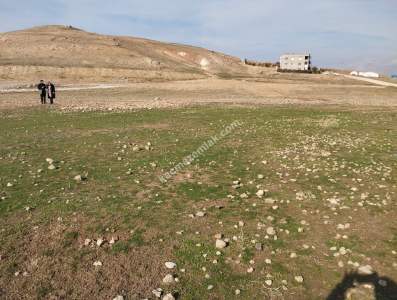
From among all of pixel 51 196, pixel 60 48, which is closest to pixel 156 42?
pixel 60 48

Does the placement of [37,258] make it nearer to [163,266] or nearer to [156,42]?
[163,266]

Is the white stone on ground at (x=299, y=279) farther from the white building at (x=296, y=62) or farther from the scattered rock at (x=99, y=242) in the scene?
the white building at (x=296, y=62)

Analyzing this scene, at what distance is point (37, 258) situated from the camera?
8.44 meters

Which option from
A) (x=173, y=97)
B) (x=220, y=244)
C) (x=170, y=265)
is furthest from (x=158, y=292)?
(x=173, y=97)

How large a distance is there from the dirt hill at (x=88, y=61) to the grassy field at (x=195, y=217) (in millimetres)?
70626

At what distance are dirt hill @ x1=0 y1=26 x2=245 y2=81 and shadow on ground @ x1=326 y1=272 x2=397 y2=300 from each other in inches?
3164

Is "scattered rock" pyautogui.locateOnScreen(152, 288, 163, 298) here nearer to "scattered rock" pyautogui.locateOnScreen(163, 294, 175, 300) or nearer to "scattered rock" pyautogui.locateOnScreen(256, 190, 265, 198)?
"scattered rock" pyautogui.locateOnScreen(163, 294, 175, 300)

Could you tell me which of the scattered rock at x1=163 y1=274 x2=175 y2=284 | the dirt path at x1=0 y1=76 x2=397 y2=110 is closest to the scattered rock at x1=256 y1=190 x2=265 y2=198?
the scattered rock at x1=163 y1=274 x2=175 y2=284

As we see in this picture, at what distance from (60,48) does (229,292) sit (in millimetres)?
112531

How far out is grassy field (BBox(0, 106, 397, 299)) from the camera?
7711 mm

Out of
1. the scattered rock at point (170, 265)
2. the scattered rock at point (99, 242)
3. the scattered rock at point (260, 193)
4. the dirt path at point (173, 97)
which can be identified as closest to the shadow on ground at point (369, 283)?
the scattered rock at point (170, 265)

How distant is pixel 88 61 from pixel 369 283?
101069 millimetres

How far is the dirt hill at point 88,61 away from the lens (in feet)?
281

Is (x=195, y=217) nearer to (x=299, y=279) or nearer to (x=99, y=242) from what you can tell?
(x=99, y=242)
